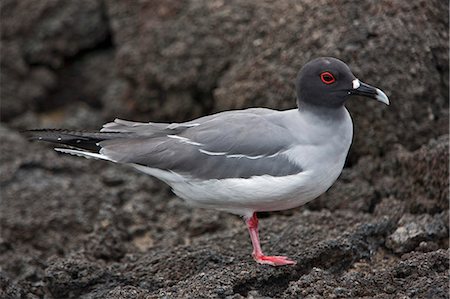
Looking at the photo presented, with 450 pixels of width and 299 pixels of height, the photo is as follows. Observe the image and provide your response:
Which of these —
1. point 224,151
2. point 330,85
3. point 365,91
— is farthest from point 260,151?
point 365,91

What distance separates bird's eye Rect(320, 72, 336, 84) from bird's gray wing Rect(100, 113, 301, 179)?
0.46m

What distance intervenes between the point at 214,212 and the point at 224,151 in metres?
2.12

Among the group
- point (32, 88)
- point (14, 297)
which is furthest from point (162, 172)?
point (32, 88)

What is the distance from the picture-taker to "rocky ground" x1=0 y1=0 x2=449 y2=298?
6.97 m

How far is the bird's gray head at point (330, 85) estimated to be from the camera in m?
6.94

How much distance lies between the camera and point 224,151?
688 cm

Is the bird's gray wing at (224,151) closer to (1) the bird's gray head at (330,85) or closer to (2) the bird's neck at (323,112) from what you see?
(2) the bird's neck at (323,112)

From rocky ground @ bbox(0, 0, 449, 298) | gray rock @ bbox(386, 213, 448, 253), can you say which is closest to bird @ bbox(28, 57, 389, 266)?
rocky ground @ bbox(0, 0, 449, 298)

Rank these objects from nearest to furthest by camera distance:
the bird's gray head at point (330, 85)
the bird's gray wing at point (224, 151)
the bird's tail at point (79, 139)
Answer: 1. the bird's gray wing at point (224, 151)
2. the bird's gray head at point (330, 85)
3. the bird's tail at point (79, 139)

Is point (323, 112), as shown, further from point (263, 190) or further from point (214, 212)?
point (214, 212)

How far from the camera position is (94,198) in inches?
365

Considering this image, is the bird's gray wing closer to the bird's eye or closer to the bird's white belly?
the bird's white belly

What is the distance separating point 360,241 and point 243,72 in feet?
8.97

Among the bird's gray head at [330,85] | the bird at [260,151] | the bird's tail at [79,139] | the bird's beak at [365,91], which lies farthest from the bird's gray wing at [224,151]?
the bird's beak at [365,91]
